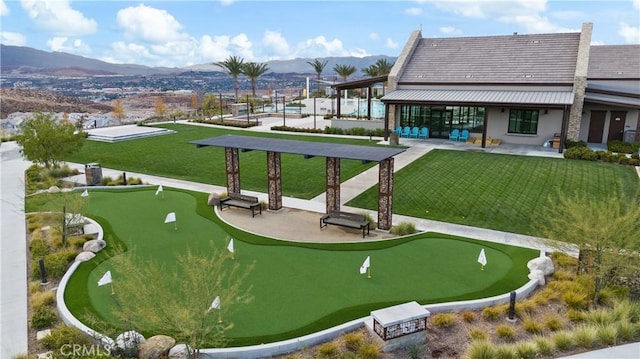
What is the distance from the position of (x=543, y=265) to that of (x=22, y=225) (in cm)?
1674

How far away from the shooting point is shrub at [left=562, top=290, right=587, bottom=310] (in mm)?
9758

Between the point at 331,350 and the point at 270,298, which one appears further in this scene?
the point at 270,298

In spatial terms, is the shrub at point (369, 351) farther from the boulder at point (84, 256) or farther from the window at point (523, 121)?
the window at point (523, 121)

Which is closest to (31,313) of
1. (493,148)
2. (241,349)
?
(241,349)

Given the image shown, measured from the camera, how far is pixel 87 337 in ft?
28.4

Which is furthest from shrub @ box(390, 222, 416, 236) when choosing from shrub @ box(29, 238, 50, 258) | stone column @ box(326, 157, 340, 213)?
shrub @ box(29, 238, 50, 258)

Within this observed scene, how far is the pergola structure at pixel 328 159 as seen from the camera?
46.1 ft

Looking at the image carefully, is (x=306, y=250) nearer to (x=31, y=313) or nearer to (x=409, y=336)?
(x=409, y=336)

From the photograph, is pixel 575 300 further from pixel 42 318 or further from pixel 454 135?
pixel 454 135

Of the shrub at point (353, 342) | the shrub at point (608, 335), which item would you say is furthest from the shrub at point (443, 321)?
the shrub at point (608, 335)

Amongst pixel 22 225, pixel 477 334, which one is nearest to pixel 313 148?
pixel 477 334

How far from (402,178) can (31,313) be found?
613 inches

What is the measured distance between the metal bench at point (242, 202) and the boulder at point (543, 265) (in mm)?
9108

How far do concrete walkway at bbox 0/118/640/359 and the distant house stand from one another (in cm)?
232
